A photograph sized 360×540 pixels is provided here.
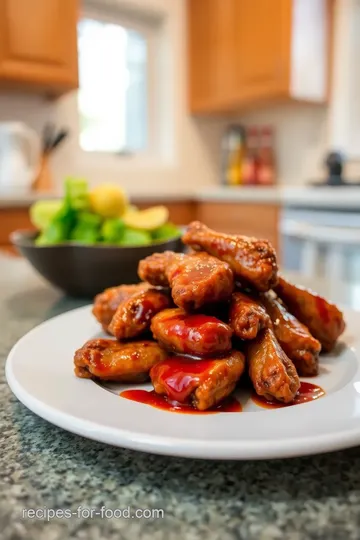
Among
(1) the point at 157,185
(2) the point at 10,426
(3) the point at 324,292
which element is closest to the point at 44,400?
(2) the point at 10,426

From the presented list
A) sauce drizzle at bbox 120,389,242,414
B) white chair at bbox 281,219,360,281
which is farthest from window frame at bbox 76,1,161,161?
Answer: sauce drizzle at bbox 120,389,242,414

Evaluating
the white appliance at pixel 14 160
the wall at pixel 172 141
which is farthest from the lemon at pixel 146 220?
the wall at pixel 172 141

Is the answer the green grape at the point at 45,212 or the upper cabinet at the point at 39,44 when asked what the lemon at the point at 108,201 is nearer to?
the green grape at the point at 45,212

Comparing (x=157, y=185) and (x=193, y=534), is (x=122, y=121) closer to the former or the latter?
(x=157, y=185)

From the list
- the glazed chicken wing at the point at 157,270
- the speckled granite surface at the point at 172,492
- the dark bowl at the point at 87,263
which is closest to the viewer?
the speckled granite surface at the point at 172,492

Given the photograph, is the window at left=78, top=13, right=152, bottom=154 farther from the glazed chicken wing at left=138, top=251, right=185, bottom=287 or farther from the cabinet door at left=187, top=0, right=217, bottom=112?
the glazed chicken wing at left=138, top=251, right=185, bottom=287

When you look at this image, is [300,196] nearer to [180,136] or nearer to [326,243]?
[326,243]

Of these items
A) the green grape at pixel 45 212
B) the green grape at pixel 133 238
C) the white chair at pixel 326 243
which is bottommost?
the white chair at pixel 326 243
